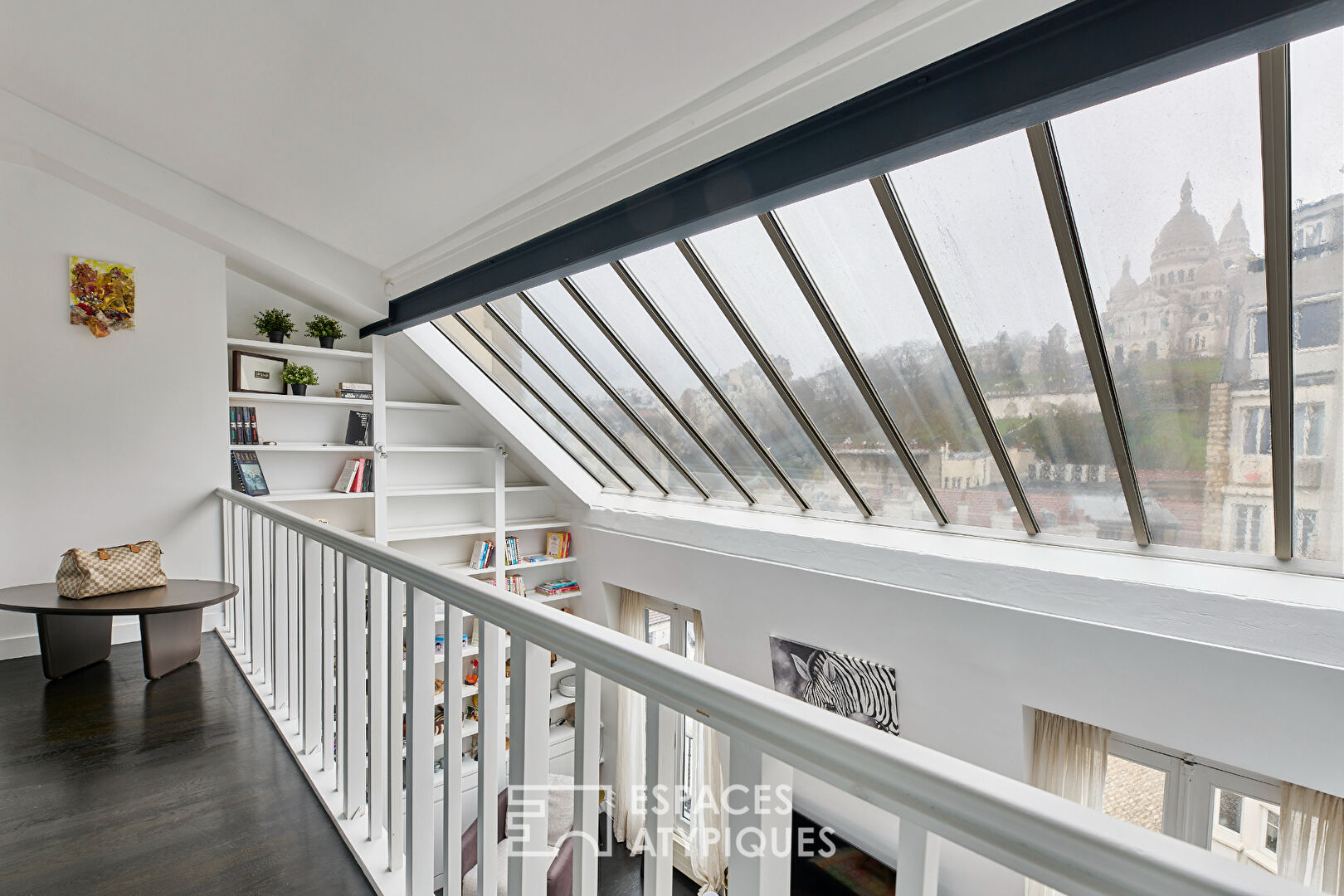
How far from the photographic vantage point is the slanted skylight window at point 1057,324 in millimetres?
1793

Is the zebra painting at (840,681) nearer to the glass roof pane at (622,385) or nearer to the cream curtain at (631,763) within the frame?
the glass roof pane at (622,385)

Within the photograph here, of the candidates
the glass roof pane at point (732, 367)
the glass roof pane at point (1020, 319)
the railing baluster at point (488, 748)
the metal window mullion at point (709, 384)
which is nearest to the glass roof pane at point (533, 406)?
the metal window mullion at point (709, 384)

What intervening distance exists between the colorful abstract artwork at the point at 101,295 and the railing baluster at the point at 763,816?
14.0 feet

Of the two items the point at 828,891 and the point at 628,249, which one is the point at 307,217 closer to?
the point at 628,249

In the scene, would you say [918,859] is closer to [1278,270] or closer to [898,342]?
[1278,270]

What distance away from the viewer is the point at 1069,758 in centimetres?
322

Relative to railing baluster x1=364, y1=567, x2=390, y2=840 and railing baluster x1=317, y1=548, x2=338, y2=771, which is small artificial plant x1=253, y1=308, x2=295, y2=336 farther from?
railing baluster x1=364, y1=567, x2=390, y2=840

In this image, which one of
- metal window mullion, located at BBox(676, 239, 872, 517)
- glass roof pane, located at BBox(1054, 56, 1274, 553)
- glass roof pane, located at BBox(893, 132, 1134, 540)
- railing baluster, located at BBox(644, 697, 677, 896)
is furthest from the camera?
metal window mullion, located at BBox(676, 239, 872, 517)

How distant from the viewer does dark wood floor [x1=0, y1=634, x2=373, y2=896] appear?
4.94ft

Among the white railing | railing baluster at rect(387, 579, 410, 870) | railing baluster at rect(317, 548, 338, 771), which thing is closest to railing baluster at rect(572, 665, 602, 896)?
the white railing

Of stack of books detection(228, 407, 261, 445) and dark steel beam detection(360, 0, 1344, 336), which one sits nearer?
dark steel beam detection(360, 0, 1344, 336)

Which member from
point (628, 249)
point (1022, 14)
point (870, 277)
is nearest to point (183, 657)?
point (628, 249)

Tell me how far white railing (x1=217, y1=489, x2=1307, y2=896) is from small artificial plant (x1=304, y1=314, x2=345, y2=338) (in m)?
2.42

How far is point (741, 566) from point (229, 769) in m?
2.96
